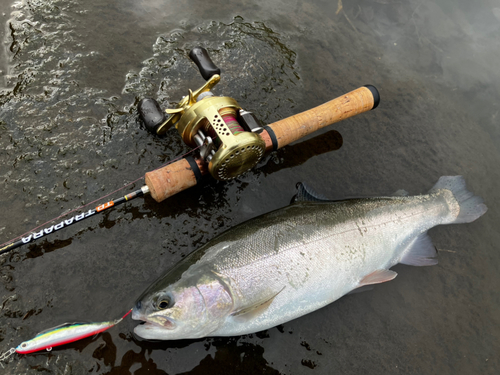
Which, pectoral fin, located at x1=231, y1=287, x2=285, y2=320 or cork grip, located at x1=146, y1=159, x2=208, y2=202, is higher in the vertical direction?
cork grip, located at x1=146, y1=159, x2=208, y2=202

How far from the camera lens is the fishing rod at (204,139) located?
2555 mm

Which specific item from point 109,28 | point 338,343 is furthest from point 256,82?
point 338,343

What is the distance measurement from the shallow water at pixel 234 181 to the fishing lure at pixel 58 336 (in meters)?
0.10

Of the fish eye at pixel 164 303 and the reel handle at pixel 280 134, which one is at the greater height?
the reel handle at pixel 280 134

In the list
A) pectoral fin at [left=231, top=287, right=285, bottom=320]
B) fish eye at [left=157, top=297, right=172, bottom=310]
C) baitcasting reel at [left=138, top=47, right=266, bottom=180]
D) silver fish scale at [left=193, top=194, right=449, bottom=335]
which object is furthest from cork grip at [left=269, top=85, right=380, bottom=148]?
fish eye at [left=157, top=297, right=172, bottom=310]

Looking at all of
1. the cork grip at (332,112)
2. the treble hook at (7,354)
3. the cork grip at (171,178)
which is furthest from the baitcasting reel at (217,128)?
the treble hook at (7,354)

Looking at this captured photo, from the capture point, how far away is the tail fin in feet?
11.1

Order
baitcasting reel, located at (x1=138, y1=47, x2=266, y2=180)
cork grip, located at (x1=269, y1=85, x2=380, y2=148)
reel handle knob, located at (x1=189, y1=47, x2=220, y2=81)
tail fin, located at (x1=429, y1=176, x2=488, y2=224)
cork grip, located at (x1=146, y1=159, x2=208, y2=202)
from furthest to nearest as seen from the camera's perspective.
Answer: tail fin, located at (x1=429, y1=176, x2=488, y2=224)
cork grip, located at (x1=269, y1=85, x2=380, y2=148)
reel handle knob, located at (x1=189, y1=47, x2=220, y2=81)
cork grip, located at (x1=146, y1=159, x2=208, y2=202)
baitcasting reel, located at (x1=138, y1=47, x2=266, y2=180)

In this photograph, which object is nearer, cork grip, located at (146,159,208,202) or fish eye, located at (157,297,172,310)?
fish eye, located at (157,297,172,310)

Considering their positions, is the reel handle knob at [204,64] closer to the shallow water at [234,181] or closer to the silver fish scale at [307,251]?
the shallow water at [234,181]

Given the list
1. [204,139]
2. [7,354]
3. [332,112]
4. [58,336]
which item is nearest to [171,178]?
[204,139]

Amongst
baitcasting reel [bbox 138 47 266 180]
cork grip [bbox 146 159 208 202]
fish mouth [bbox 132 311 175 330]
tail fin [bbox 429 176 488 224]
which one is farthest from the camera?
tail fin [bbox 429 176 488 224]

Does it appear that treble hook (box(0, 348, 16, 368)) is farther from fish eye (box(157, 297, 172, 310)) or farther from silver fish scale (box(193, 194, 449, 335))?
silver fish scale (box(193, 194, 449, 335))

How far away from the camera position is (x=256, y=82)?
3.82 m
